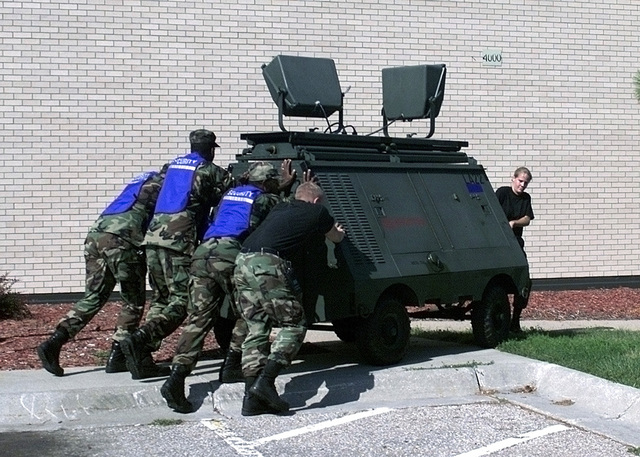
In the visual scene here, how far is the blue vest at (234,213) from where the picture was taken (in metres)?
8.27

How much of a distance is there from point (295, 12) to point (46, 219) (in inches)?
168

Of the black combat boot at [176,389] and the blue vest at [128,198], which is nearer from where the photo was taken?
the black combat boot at [176,389]

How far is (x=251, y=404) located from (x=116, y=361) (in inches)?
62.0

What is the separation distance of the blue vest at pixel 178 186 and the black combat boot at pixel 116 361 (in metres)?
1.18

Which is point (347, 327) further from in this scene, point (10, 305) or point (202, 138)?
point (10, 305)

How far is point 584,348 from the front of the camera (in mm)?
9852

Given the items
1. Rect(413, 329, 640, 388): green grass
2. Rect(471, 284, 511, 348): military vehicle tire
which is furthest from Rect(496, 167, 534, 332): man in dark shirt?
Rect(471, 284, 511, 348): military vehicle tire

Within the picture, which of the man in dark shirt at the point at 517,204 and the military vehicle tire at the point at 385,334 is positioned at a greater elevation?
the man in dark shirt at the point at 517,204

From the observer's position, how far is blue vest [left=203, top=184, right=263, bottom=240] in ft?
27.1

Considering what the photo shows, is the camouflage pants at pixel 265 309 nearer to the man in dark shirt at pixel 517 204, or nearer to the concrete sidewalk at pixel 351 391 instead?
the concrete sidewalk at pixel 351 391

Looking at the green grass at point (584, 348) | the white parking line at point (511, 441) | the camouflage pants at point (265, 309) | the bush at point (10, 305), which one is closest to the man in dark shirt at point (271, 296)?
the camouflage pants at point (265, 309)

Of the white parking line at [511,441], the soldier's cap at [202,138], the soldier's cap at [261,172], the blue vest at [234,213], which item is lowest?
the white parking line at [511,441]

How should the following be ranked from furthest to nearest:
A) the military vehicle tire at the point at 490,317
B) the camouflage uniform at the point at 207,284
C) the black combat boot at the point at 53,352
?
the military vehicle tire at the point at 490,317 → the black combat boot at the point at 53,352 → the camouflage uniform at the point at 207,284

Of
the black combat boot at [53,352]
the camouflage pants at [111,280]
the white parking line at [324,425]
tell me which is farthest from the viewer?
the camouflage pants at [111,280]
